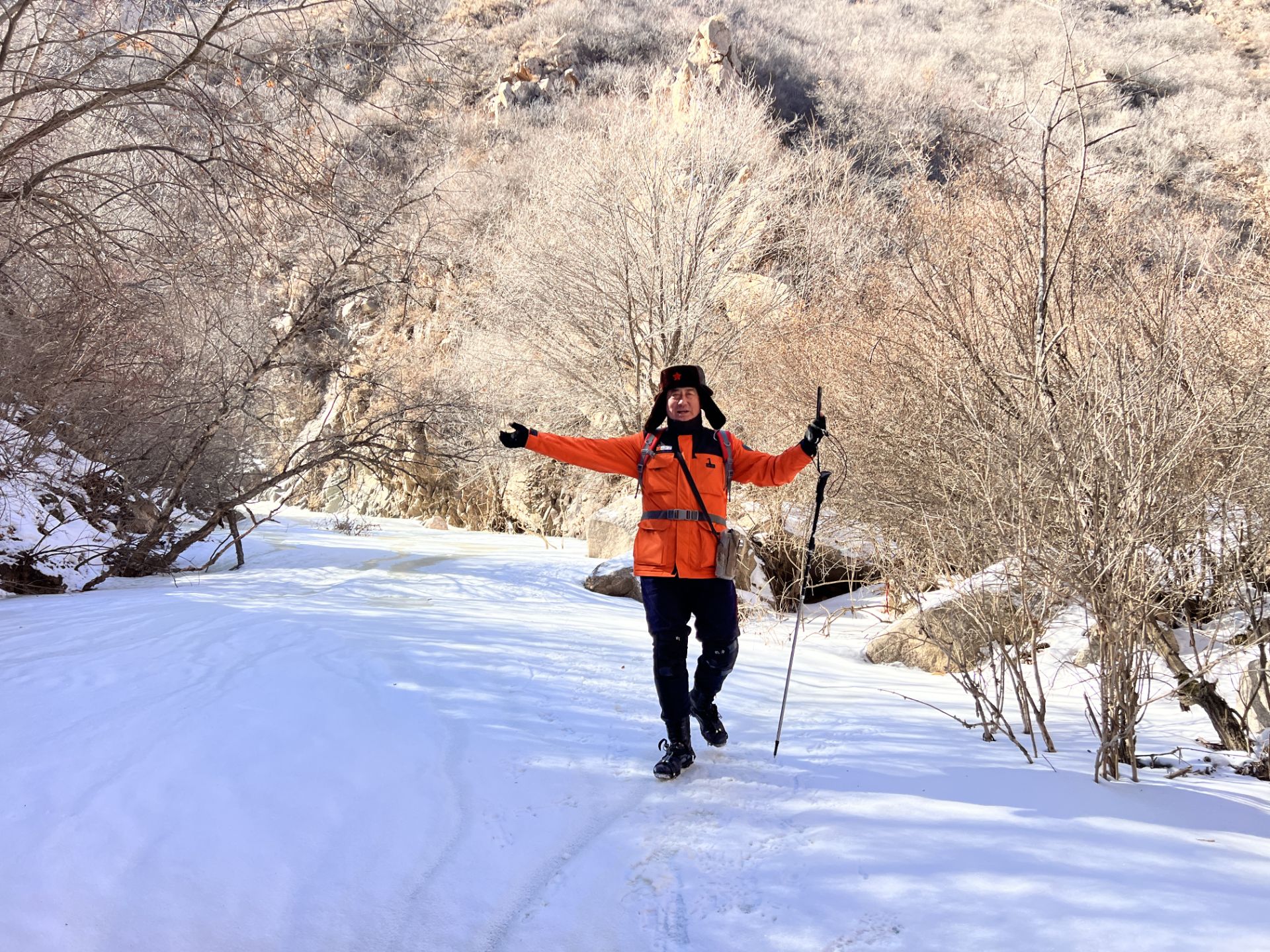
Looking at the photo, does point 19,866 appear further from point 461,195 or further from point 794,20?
point 794,20

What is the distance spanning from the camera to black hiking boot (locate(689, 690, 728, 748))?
12.6 ft

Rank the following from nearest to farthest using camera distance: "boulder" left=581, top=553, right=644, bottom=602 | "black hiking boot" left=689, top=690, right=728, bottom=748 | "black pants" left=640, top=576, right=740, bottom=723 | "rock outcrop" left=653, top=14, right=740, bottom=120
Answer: "black pants" left=640, top=576, right=740, bottom=723 < "black hiking boot" left=689, top=690, right=728, bottom=748 < "boulder" left=581, top=553, right=644, bottom=602 < "rock outcrop" left=653, top=14, right=740, bottom=120

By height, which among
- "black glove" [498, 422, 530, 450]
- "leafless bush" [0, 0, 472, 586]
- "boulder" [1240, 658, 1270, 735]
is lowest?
"boulder" [1240, 658, 1270, 735]

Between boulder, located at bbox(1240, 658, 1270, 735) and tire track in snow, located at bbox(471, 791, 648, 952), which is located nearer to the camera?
tire track in snow, located at bbox(471, 791, 648, 952)

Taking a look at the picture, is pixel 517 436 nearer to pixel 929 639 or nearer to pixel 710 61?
pixel 929 639

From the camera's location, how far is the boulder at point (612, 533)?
1306cm

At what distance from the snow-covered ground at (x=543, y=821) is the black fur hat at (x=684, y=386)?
1529 millimetres

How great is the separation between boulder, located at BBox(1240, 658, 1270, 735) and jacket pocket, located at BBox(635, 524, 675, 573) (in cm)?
290

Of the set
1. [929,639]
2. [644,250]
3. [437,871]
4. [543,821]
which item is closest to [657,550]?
[543,821]

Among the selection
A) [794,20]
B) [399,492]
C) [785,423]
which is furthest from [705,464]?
[794,20]

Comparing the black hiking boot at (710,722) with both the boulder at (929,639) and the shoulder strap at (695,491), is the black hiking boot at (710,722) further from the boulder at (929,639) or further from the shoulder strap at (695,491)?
the boulder at (929,639)

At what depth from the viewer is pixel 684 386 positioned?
12.6 ft

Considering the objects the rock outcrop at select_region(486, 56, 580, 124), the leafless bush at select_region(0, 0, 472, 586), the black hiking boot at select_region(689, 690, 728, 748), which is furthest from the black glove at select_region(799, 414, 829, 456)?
the rock outcrop at select_region(486, 56, 580, 124)

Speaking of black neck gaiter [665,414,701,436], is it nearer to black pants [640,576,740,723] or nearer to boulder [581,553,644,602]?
black pants [640,576,740,723]
